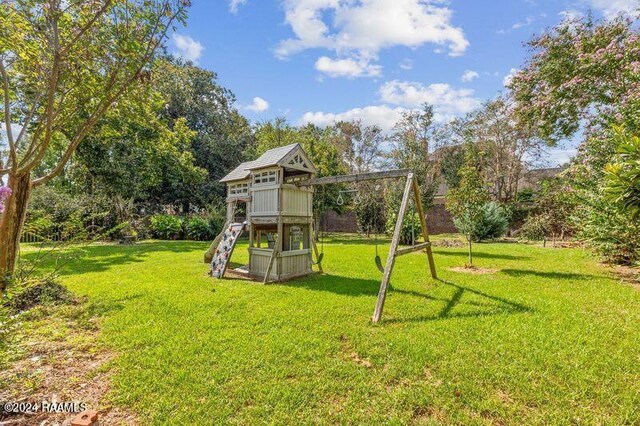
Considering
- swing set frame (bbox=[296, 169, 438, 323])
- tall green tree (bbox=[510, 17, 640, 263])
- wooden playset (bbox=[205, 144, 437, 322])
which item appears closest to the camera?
swing set frame (bbox=[296, 169, 438, 323])

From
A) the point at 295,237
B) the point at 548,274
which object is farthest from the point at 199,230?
the point at 548,274

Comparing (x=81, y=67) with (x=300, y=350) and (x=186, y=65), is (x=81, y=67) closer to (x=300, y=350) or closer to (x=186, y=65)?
(x=300, y=350)

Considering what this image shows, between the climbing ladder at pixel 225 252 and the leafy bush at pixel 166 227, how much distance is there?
38.8 feet

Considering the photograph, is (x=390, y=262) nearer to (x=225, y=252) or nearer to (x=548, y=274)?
(x=225, y=252)

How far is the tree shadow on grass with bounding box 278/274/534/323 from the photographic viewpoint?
504 centimetres

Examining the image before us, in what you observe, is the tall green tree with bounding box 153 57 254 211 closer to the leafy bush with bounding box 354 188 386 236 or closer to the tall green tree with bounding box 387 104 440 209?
the leafy bush with bounding box 354 188 386 236

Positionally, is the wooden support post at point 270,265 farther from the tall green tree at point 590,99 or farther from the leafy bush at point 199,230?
the leafy bush at point 199,230

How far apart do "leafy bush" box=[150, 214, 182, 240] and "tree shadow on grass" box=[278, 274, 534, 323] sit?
14.6 meters

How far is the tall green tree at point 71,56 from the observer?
4.53 m

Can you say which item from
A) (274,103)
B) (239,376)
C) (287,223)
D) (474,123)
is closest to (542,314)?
(239,376)

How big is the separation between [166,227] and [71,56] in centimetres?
1585

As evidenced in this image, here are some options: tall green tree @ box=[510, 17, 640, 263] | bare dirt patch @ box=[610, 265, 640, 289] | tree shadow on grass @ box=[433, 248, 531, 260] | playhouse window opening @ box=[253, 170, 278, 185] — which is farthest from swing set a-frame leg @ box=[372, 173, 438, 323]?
tree shadow on grass @ box=[433, 248, 531, 260]

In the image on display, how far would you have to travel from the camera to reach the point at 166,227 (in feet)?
63.5

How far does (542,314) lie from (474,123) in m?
25.1
